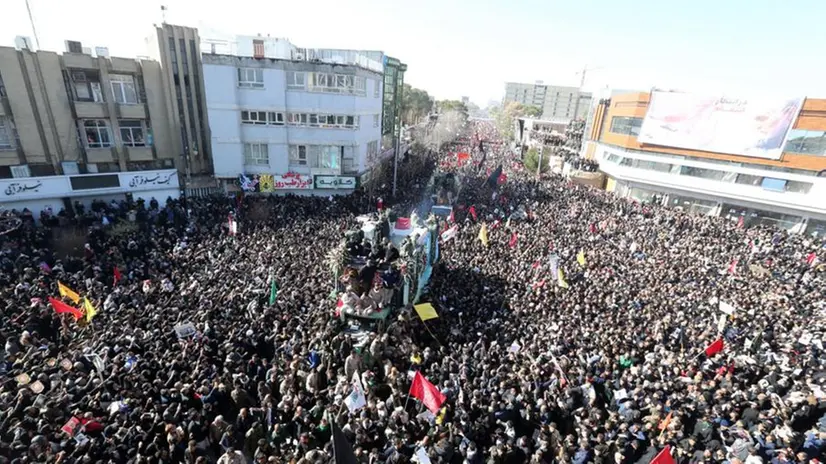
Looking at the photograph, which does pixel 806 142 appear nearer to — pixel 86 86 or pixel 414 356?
pixel 414 356

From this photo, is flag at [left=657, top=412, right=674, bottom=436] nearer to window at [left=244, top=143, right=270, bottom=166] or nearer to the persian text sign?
the persian text sign

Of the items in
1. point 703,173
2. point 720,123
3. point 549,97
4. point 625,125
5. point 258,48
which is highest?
point 549,97

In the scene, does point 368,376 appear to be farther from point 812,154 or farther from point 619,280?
point 812,154

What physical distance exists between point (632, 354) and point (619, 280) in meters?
5.85

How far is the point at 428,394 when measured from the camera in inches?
333

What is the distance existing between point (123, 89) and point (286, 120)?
973cm

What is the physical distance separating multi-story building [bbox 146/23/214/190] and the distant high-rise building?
4471 inches

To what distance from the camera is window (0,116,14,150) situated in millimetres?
22000

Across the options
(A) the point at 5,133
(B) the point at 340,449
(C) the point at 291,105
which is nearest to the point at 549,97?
(C) the point at 291,105

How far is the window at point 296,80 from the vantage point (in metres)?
26.7

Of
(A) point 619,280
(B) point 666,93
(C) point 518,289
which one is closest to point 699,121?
(B) point 666,93

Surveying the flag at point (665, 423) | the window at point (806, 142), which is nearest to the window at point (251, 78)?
the flag at point (665, 423)

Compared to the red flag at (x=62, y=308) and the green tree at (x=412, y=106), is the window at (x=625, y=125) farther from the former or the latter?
the red flag at (x=62, y=308)

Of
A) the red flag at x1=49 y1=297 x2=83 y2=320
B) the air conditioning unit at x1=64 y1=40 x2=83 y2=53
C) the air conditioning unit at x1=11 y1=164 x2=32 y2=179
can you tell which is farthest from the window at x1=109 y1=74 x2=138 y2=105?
the red flag at x1=49 y1=297 x2=83 y2=320
